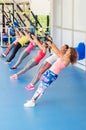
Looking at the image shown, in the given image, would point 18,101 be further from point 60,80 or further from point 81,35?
point 81,35

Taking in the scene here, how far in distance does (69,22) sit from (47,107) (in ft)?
14.2

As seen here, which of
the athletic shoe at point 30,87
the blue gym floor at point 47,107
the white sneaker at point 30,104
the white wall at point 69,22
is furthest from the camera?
the white wall at point 69,22

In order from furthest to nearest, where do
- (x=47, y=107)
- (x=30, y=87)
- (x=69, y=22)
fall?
(x=69, y=22)
(x=30, y=87)
(x=47, y=107)

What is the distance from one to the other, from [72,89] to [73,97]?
54 centimetres

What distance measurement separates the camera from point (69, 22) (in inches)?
320

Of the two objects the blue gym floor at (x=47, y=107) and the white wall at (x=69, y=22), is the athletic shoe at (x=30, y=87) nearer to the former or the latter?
the blue gym floor at (x=47, y=107)

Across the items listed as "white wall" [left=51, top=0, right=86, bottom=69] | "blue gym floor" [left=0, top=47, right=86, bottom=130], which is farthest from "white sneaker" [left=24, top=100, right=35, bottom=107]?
"white wall" [left=51, top=0, right=86, bottom=69]

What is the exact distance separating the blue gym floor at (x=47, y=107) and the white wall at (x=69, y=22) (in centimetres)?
170

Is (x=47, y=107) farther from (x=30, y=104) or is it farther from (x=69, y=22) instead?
(x=69, y=22)

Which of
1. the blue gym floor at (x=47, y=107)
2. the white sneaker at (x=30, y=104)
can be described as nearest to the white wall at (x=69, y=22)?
the blue gym floor at (x=47, y=107)

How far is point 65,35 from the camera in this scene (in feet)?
28.0

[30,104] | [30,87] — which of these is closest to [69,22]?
[30,87]

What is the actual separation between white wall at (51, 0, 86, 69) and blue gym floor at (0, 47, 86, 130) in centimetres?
170

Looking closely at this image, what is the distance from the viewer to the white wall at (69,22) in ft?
24.0
